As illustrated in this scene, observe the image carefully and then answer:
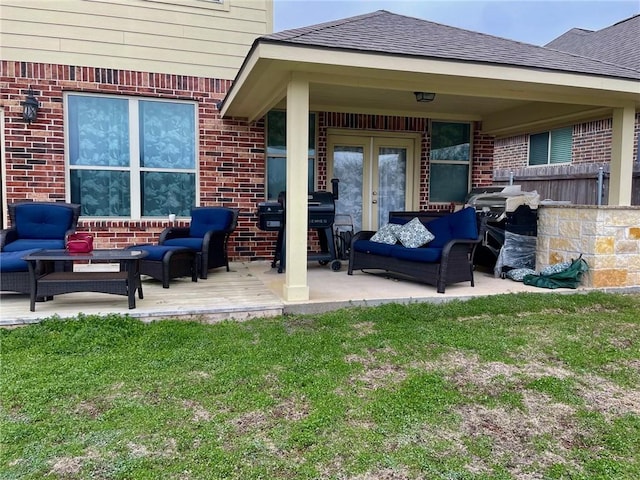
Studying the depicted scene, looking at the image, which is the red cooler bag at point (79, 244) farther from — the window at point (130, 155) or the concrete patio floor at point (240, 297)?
the window at point (130, 155)

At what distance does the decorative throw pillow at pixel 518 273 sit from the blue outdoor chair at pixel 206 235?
11.9 ft

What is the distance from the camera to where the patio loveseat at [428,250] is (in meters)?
5.07

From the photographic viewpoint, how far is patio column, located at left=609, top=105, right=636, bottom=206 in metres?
5.62

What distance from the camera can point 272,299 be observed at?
14.8ft

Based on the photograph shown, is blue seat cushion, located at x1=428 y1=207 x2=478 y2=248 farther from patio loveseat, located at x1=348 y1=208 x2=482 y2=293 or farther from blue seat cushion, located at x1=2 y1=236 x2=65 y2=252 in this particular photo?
blue seat cushion, located at x1=2 y1=236 x2=65 y2=252

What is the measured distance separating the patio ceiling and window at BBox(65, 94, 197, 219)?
34.8 inches

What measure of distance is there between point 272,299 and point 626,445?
302 cm

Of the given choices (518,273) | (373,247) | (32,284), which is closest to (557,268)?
(518,273)

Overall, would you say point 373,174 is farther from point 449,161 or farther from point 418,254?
point 418,254

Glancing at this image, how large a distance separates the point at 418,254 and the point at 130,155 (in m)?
4.18

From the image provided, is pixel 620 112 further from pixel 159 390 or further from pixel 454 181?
pixel 159 390

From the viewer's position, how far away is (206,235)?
5691 millimetres

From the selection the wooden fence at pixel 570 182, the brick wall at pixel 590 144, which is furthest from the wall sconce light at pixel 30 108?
the wooden fence at pixel 570 182

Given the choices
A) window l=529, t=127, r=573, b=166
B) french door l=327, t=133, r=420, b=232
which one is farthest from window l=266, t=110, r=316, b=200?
window l=529, t=127, r=573, b=166
